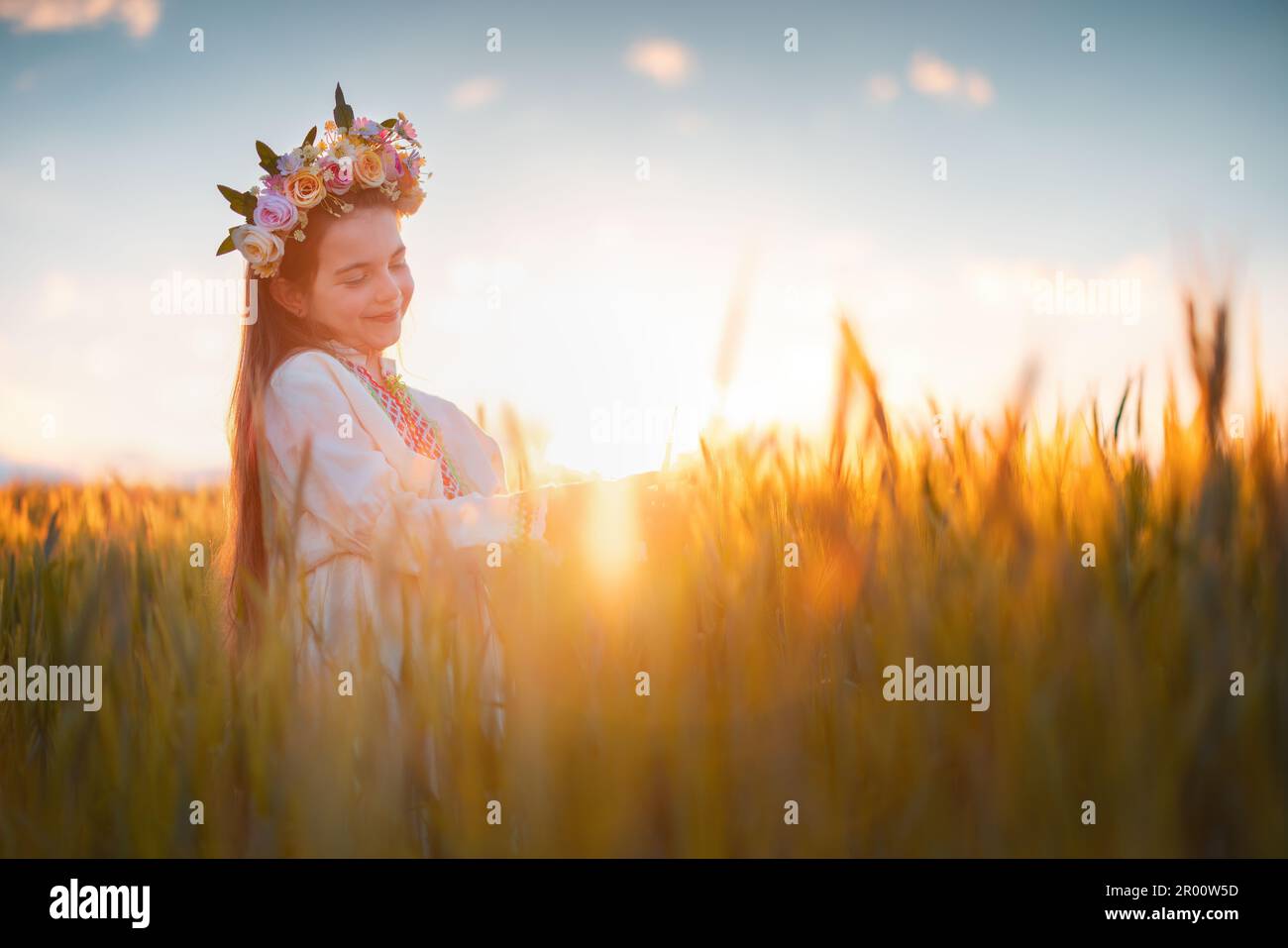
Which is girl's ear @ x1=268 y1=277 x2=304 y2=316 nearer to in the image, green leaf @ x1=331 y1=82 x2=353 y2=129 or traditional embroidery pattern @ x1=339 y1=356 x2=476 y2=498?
traditional embroidery pattern @ x1=339 y1=356 x2=476 y2=498

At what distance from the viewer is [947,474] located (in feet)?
4.77

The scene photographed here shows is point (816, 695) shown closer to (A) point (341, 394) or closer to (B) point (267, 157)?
(A) point (341, 394)

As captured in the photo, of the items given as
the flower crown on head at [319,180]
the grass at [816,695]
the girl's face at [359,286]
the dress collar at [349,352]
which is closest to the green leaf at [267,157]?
the flower crown on head at [319,180]

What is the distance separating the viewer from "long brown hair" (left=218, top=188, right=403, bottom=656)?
2035 millimetres

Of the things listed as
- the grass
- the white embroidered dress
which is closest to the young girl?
the white embroidered dress

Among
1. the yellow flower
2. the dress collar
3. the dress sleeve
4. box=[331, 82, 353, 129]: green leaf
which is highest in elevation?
box=[331, 82, 353, 129]: green leaf

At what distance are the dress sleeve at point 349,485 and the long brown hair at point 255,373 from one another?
0.36 feet

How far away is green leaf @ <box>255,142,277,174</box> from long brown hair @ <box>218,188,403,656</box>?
0.61ft

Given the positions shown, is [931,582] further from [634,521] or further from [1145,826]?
[634,521]

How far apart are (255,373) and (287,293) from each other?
0.74ft

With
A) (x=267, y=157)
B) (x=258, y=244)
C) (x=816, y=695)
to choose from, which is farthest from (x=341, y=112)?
(x=816, y=695)

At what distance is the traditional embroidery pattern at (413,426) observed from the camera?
2195 mm

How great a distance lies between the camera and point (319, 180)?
2172 mm
